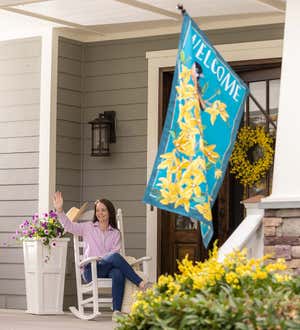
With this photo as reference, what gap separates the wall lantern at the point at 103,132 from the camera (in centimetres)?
864

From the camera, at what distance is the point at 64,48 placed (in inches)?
343

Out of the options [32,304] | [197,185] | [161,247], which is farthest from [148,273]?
[197,185]

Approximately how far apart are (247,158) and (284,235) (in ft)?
9.26

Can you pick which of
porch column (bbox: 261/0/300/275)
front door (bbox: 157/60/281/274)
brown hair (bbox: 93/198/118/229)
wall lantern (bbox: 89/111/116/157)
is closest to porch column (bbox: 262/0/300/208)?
porch column (bbox: 261/0/300/275)

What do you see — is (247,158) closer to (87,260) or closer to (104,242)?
(104,242)

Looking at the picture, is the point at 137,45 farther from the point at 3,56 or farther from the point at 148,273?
the point at 148,273

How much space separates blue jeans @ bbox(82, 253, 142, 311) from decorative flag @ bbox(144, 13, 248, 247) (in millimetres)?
3240

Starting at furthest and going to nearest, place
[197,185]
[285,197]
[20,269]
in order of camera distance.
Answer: [20,269] < [285,197] < [197,185]

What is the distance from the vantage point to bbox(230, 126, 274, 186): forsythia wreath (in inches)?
319

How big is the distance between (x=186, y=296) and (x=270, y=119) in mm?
5327

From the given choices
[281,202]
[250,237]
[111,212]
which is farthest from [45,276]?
Result: [281,202]

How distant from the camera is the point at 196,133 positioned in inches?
165

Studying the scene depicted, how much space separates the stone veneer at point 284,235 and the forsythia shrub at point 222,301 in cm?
221

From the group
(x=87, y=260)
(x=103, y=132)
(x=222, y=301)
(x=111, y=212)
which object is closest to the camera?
(x=222, y=301)
